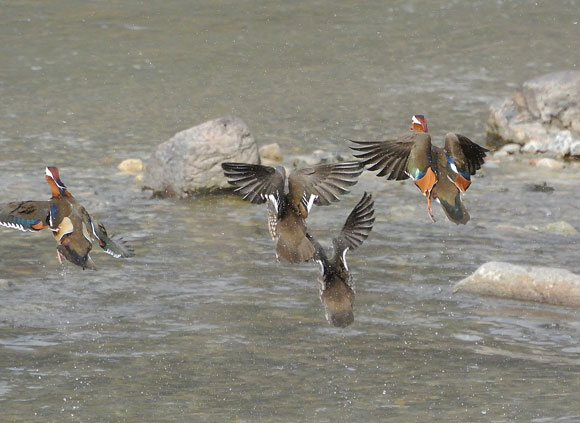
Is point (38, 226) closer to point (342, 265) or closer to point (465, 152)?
point (342, 265)

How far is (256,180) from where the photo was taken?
7590 mm

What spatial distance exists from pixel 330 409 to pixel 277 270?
413 cm

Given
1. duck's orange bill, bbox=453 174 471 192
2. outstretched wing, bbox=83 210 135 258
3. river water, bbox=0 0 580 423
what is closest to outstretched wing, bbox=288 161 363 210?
duck's orange bill, bbox=453 174 471 192

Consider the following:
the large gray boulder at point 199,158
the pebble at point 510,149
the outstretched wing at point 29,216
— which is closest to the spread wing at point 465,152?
the outstretched wing at point 29,216

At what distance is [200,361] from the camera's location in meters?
9.64

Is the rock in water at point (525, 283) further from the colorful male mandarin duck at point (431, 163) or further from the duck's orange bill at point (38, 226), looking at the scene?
the duck's orange bill at point (38, 226)

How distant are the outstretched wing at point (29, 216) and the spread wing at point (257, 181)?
45.4 inches

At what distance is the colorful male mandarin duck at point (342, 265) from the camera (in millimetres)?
8039

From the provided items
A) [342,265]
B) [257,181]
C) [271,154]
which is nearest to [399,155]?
[257,181]

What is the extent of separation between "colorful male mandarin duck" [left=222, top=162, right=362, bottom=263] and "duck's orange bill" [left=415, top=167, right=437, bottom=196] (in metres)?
0.43

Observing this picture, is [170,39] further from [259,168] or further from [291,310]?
[259,168]

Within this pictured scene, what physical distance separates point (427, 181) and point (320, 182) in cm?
73

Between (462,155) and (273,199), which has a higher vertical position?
(462,155)

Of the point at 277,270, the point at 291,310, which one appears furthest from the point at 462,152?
the point at 277,270
